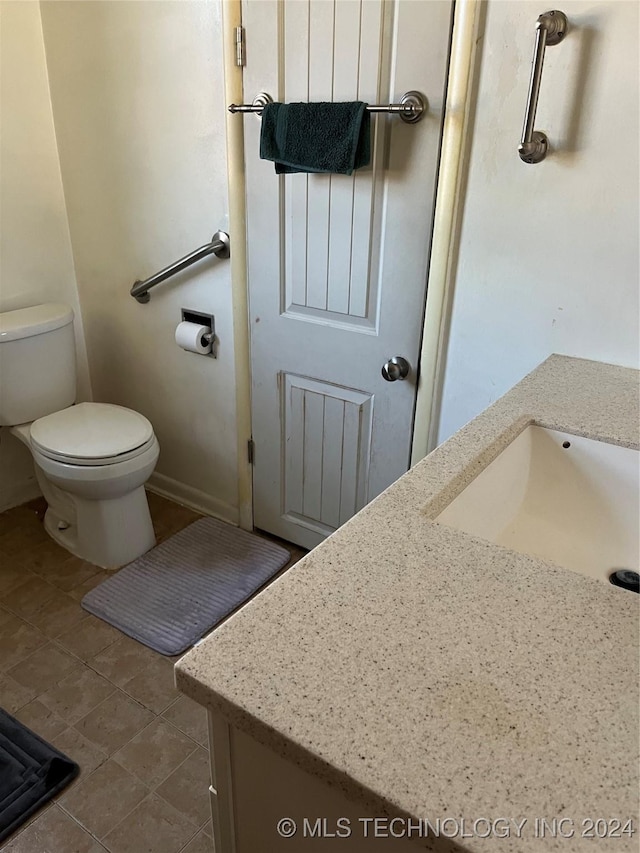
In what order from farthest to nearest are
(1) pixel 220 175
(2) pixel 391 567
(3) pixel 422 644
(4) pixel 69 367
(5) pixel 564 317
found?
(4) pixel 69 367 → (1) pixel 220 175 → (5) pixel 564 317 → (2) pixel 391 567 → (3) pixel 422 644

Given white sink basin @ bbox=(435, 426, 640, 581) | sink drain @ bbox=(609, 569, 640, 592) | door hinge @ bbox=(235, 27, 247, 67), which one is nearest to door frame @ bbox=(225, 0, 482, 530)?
door hinge @ bbox=(235, 27, 247, 67)

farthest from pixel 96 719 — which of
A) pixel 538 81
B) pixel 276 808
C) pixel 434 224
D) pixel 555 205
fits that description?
pixel 538 81

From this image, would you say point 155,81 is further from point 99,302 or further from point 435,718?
point 435,718

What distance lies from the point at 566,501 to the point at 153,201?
5.52ft

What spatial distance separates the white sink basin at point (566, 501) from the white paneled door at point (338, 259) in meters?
0.65

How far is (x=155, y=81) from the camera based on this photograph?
2.00m

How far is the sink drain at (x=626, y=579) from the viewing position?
1067 millimetres

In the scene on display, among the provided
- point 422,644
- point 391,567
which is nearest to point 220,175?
point 391,567


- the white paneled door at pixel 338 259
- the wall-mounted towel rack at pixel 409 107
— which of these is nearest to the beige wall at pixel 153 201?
the white paneled door at pixel 338 259

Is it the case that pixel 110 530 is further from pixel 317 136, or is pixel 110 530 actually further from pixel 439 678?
pixel 439 678

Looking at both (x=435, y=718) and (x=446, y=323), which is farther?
(x=446, y=323)

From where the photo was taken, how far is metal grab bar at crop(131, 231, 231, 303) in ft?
6.69

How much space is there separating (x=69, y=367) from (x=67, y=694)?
116 cm

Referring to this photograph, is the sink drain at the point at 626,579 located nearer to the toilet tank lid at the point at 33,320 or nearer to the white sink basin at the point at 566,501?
the white sink basin at the point at 566,501
